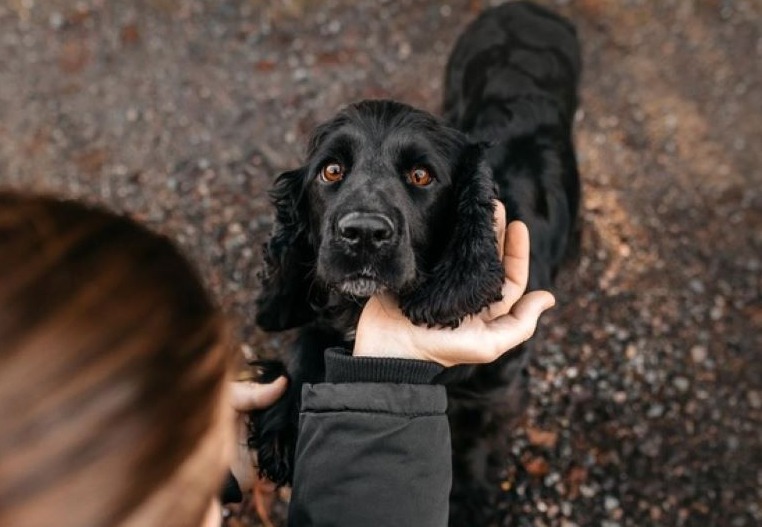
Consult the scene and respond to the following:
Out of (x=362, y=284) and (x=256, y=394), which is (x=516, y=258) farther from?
(x=256, y=394)

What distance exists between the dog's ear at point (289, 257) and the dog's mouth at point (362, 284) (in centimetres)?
33

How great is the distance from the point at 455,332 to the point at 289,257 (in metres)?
0.73

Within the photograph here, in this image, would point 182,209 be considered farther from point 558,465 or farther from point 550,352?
point 558,465

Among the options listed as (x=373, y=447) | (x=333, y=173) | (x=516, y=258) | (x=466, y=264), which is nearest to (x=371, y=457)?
(x=373, y=447)

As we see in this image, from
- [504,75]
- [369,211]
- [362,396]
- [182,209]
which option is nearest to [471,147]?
[369,211]

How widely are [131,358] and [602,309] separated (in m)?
2.90

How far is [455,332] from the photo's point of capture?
6.64 feet

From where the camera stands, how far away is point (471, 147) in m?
2.41

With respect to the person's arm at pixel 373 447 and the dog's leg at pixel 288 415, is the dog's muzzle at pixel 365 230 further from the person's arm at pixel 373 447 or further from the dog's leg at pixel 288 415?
the dog's leg at pixel 288 415

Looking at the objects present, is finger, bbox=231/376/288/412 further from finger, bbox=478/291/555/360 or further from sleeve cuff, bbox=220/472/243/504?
finger, bbox=478/291/555/360

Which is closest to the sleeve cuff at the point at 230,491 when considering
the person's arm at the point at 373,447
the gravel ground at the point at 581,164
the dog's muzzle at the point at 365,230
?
the person's arm at the point at 373,447

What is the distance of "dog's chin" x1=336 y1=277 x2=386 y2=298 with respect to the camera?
214cm

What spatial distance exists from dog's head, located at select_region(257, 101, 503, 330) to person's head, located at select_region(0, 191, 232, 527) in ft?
3.57

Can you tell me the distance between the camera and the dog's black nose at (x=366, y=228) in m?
2.04
